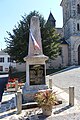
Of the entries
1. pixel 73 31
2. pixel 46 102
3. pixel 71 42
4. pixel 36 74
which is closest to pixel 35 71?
pixel 36 74

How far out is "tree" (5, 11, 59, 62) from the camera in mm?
28047

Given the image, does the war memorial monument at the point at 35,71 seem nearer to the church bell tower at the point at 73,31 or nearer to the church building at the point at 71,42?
the church building at the point at 71,42

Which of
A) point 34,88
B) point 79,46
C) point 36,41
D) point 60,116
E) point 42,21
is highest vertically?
point 42,21

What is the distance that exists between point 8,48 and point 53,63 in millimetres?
14355

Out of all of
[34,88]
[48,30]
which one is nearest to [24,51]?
[48,30]

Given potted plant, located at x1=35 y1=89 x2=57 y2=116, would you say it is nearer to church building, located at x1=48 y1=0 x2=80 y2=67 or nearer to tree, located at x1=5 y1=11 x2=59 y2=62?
tree, located at x1=5 y1=11 x2=59 y2=62

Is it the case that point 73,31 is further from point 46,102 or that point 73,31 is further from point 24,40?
point 46,102

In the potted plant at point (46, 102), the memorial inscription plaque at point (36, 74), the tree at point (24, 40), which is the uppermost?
the tree at point (24, 40)

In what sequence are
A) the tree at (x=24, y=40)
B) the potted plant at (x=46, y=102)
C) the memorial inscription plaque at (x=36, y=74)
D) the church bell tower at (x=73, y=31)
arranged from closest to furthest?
the potted plant at (x=46, y=102) → the memorial inscription plaque at (x=36, y=74) → the tree at (x=24, y=40) → the church bell tower at (x=73, y=31)

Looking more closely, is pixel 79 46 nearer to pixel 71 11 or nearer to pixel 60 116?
pixel 71 11

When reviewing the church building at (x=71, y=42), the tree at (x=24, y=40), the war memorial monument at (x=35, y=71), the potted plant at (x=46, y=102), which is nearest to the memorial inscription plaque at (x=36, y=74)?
the war memorial monument at (x=35, y=71)

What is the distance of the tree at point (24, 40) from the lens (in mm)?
28047

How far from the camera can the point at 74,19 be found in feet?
136

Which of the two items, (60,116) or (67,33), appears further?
(67,33)
